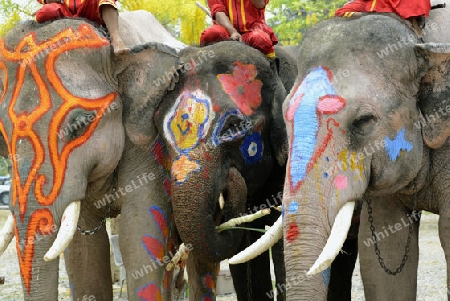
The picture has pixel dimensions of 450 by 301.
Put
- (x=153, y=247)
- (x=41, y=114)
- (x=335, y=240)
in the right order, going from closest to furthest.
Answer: (x=335, y=240)
(x=41, y=114)
(x=153, y=247)

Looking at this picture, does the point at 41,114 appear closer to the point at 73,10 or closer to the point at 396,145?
the point at 73,10

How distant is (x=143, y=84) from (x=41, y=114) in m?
0.76

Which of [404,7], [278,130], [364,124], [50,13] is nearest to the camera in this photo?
[364,124]

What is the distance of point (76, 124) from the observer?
17.9 feet

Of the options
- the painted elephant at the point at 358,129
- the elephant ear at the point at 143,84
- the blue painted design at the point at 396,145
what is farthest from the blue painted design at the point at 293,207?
the elephant ear at the point at 143,84

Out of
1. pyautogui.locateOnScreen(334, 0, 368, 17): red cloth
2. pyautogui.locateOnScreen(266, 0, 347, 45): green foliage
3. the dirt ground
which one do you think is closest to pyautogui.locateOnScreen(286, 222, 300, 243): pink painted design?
pyautogui.locateOnScreen(334, 0, 368, 17): red cloth

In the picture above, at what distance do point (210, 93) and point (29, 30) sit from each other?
120cm

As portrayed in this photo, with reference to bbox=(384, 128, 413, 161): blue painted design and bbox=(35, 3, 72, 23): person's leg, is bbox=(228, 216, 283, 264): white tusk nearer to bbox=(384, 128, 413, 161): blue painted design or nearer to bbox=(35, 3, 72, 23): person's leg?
bbox=(384, 128, 413, 161): blue painted design

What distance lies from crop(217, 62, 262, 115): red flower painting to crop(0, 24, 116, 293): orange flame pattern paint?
2.49ft

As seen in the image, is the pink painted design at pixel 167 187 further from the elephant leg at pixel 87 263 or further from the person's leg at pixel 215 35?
the person's leg at pixel 215 35

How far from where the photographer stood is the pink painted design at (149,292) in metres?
5.55

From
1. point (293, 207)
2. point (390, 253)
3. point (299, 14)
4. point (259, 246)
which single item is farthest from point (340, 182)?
point (299, 14)

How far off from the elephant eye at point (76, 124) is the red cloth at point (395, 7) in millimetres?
1624

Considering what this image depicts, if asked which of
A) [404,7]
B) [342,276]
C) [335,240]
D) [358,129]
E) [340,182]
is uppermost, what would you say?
[404,7]
